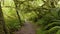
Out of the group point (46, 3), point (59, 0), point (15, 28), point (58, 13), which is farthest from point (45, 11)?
point (15, 28)

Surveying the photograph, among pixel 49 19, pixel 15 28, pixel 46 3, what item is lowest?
pixel 15 28

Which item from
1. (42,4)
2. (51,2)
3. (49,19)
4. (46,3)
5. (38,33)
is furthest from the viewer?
(42,4)

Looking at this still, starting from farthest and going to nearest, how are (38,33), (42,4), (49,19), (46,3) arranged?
(42,4)
(46,3)
(49,19)
(38,33)

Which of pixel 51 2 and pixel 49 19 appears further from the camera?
pixel 51 2

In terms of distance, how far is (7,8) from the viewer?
11.8 meters

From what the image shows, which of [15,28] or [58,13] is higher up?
[58,13]

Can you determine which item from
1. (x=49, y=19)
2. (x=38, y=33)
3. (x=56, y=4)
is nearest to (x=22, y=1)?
(x=56, y=4)

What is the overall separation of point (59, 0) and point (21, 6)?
349 centimetres

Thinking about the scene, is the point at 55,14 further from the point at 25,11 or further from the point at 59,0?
the point at 25,11

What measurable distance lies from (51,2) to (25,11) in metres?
3.04

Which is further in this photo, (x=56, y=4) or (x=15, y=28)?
(x=56, y=4)

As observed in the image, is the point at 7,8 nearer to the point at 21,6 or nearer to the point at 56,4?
the point at 21,6

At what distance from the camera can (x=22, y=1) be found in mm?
12016

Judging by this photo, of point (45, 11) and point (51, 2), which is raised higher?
point (51, 2)
